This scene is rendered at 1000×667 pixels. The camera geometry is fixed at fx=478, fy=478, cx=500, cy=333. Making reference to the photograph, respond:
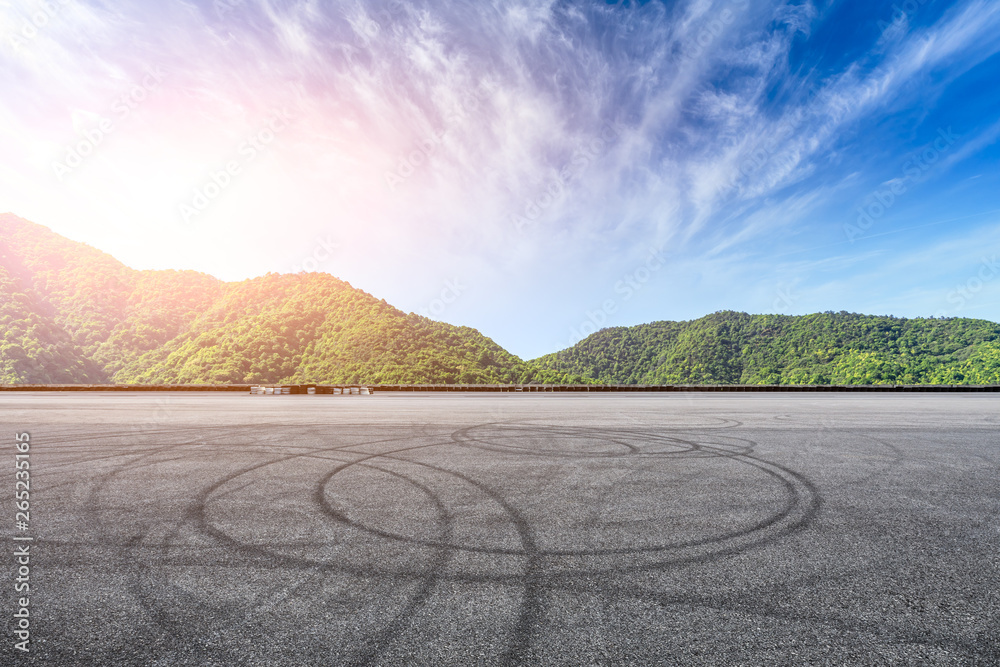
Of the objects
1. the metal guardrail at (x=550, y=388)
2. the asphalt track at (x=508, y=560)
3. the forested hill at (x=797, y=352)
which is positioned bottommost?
the asphalt track at (x=508, y=560)

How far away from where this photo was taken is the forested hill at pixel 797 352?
Answer: 7656cm

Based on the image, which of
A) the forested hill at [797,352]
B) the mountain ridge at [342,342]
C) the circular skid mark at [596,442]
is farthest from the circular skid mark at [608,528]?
the forested hill at [797,352]

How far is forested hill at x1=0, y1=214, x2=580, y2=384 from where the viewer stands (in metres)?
82.3

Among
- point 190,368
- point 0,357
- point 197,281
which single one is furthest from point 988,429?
point 197,281

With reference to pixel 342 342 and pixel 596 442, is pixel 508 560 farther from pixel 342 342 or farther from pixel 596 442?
pixel 342 342

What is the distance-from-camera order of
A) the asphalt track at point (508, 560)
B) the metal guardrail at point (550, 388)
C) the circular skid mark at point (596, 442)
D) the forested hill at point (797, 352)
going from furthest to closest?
the forested hill at point (797, 352) < the metal guardrail at point (550, 388) < the circular skid mark at point (596, 442) < the asphalt track at point (508, 560)

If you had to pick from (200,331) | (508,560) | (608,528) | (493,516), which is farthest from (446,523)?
(200,331)

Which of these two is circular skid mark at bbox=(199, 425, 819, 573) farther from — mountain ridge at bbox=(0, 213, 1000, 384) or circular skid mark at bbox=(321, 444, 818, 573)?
mountain ridge at bbox=(0, 213, 1000, 384)

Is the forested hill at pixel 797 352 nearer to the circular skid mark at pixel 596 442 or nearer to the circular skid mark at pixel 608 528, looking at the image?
the circular skid mark at pixel 596 442

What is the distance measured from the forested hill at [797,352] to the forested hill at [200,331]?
2304cm

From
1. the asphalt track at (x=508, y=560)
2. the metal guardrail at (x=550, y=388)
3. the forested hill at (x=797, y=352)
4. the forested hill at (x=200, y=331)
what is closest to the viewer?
the asphalt track at (x=508, y=560)

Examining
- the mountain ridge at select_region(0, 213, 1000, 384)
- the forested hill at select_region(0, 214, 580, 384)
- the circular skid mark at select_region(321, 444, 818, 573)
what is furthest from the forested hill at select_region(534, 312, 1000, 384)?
the circular skid mark at select_region(321, 444, 818, 573)

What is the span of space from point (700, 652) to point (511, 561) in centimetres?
161

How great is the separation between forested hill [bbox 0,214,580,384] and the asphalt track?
2754 inches
